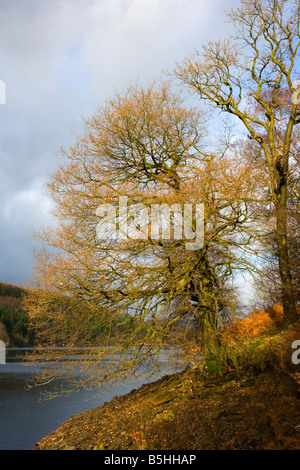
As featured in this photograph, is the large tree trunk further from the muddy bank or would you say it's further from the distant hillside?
the distant hillside

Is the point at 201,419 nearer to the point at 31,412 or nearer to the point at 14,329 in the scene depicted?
the point at 31,412

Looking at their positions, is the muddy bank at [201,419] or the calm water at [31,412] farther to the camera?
the calm water at [31,412]

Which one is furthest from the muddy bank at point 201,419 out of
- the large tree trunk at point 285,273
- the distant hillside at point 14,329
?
the distant hillside at point 14,329

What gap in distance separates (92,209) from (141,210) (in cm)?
172

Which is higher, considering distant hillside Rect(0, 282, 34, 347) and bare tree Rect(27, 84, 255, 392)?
bare tree Rect(27, 84, 255, 392)

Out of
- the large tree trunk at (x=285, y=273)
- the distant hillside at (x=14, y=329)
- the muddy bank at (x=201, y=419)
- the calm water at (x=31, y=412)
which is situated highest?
the large tree trunk at (x=285, y=273)

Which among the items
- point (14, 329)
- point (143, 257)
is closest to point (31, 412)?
point (143, 257)

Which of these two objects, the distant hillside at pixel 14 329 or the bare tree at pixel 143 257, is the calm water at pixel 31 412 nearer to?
the bare tree at pixel 143 257

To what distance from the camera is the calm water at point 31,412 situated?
15211mm

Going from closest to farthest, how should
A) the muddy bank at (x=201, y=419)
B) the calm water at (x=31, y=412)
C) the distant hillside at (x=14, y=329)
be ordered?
the muddy bank at (x=201, y=419)
the calm water at (x=31, y=412)
the distant hillside at (x=14, y=329)

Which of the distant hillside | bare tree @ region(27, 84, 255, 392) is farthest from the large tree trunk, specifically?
the distant hillside

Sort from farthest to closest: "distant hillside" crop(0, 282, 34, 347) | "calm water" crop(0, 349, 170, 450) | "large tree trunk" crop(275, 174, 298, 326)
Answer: "distant hillside" crop(0, 282, 34, 347)
"calm water" crop(0, 349, 170, 450)
"large tree trunk" crop(275, 174, 298, 326)

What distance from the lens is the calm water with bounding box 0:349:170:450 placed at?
49.9 ft
